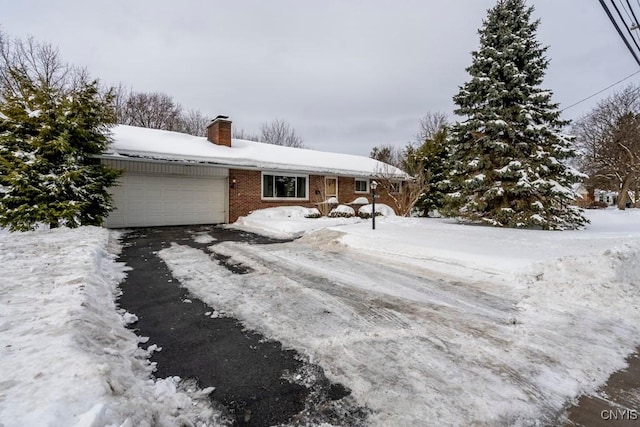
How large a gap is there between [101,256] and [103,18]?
10992 millimetres

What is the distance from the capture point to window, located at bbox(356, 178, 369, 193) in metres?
17.7

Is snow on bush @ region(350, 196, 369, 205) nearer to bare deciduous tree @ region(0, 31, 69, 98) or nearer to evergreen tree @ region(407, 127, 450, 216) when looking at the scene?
evergreen tree @ region(407, 127, 450, 216)

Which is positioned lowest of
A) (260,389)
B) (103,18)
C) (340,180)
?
(260,389)

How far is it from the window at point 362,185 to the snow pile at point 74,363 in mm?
14919

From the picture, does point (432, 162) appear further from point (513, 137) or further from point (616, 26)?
point (616, 26)

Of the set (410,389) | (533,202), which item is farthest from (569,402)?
(533,202)

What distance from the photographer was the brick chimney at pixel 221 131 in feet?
50.1

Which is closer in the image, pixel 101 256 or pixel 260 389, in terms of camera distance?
pixel 260 389

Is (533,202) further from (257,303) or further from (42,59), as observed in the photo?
(42,59)

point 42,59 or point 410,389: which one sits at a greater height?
point 42,59

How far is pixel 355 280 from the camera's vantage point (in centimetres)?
501

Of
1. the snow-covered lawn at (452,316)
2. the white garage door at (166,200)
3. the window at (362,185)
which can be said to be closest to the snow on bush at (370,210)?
the window at (362,185)

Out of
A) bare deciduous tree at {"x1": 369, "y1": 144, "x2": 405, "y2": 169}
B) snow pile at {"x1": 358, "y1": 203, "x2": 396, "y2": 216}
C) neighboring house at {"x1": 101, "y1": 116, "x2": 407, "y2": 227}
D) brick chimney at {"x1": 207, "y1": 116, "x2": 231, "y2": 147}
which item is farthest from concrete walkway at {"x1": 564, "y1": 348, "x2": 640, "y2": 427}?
bare deciduous tree at {"x1": 369, "y1": 144, "x2": 405, "y2": 169}

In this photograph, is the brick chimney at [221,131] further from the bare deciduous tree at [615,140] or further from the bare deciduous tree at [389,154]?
the bare deciduous tree at [615,140]
